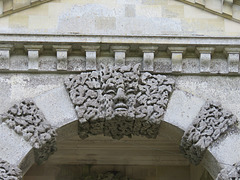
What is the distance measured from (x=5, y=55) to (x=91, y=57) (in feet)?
3.29

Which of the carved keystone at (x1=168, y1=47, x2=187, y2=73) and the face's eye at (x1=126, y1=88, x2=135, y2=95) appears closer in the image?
the face's eye at (x1=126, y1=88, x2=135, y2=95)

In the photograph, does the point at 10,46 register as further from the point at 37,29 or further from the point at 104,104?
the point at 104,104

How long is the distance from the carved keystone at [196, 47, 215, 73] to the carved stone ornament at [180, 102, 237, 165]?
0.44m

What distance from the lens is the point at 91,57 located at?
9.68m

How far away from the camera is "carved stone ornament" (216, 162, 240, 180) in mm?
9164

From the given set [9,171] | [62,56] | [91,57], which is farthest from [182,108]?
[9,171]

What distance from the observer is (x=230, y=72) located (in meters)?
9.73

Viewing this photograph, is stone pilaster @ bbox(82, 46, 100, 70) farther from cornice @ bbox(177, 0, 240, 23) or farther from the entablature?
cornice @ bbox(177, 0, 240, 23)

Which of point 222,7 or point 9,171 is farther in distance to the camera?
point 222,7

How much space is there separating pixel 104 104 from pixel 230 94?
1.50 metres

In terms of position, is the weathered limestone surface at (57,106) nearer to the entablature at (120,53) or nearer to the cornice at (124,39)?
the entablature at (120,53)

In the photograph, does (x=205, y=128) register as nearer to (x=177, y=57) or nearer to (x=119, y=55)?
(x=177, y=57)

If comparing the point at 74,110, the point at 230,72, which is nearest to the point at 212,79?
the point at 230,72

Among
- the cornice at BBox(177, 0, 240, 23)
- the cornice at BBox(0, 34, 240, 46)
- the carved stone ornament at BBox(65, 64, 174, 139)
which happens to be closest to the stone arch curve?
the carved stone ornament at BBox(65, 64, 174, 139)
